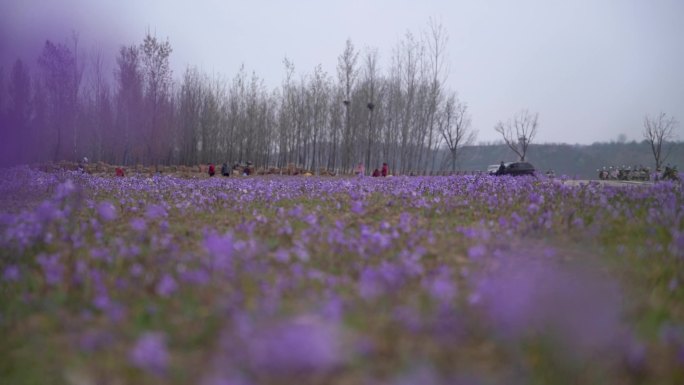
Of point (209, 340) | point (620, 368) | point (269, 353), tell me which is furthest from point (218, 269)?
point (620, 368)

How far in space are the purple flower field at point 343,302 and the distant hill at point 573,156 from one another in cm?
6574

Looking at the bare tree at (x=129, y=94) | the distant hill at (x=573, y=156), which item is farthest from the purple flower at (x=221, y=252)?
the distant hill at (x=573, y=156)

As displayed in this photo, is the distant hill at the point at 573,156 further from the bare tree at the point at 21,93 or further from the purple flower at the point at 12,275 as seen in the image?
the purple flower at the point at 12,275

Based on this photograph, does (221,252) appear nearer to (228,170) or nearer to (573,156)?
(228,170)

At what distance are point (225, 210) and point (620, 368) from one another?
5733 mm

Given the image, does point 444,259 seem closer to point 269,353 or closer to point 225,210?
point 269,353

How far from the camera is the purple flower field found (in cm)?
200

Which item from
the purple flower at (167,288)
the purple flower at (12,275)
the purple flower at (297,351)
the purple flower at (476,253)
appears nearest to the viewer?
A: the purple flower at (297,351)

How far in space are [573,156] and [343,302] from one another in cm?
8607

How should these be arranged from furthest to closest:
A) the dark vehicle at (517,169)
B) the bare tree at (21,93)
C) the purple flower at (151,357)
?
1. the dark vehicle at (517,169)
2. the bare tree at (21,93)
3. the purple flower at (151,357)

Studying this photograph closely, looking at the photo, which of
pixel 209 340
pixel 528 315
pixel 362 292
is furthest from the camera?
pixel 362 292

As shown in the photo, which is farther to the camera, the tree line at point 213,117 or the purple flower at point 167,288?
the tree line at point 213,117

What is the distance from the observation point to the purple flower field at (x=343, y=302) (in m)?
2.00

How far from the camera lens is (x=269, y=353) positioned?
1.82m
